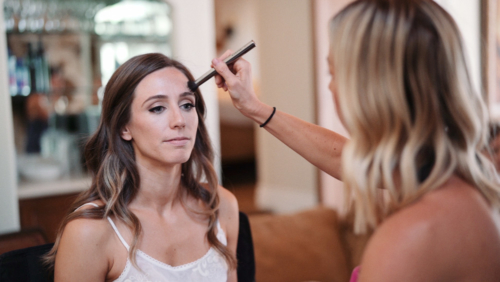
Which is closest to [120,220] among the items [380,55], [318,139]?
[318,139]

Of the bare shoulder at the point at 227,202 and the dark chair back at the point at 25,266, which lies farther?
the bare shoulder at the point at 227,202

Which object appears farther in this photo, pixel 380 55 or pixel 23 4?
pixel 23 4

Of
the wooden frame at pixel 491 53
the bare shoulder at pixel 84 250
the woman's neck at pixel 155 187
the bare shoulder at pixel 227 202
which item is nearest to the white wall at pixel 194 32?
the bare shoulder at pixel 227 202

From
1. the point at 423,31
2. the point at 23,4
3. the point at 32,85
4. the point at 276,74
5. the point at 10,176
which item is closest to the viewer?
the point at 423,31

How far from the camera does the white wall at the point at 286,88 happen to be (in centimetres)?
408

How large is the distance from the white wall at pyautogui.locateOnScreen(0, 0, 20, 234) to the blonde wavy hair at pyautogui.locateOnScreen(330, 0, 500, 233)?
185 centimetres

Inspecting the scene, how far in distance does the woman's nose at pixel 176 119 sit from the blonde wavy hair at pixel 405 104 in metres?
0.55

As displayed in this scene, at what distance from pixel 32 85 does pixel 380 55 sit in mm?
2456

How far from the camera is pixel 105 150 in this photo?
4.62ft

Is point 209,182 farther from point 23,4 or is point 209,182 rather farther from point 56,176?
point 23,4

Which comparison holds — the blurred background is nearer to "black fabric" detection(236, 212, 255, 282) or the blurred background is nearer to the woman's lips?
"black fabric" detection(236, 212, 255, 282)

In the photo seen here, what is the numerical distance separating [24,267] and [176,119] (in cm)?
58

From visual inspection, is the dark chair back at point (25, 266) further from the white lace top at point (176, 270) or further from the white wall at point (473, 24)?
the white wall at point (473, 24)

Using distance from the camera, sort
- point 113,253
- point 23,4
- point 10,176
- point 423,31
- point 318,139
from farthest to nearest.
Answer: point 23,4
point 10,176
point 318,139
point 113,253
point 423,31
